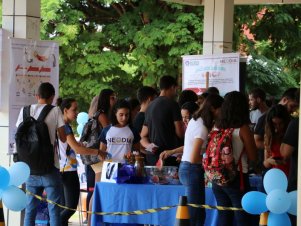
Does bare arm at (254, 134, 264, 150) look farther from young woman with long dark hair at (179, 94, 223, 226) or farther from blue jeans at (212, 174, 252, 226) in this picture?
blue jeans at (212, 174, 252, 226)

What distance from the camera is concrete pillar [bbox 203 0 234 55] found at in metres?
14.5

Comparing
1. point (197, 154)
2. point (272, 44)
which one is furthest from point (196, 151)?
point (272, 44)

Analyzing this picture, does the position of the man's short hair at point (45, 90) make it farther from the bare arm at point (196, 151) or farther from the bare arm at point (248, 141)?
the bare arm at point (248, 141)

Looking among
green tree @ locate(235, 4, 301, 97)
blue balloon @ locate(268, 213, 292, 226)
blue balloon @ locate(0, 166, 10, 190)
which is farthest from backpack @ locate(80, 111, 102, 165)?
green tree @ locate(235, 4, 301, 97)

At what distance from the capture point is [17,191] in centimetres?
884

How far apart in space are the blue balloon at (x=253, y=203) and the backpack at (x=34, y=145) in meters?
2.60

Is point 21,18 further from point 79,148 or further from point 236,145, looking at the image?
point 236,145

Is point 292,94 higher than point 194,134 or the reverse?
higher

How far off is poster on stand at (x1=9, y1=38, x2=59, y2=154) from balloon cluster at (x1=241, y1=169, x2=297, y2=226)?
385 cm

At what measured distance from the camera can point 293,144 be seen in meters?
7.66

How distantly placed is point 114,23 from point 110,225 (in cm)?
1279

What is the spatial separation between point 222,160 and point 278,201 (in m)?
0.83

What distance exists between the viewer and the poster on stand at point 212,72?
12.7 metres

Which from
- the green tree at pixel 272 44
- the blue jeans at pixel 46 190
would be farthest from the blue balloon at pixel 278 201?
the green tree at pixel 272 44
